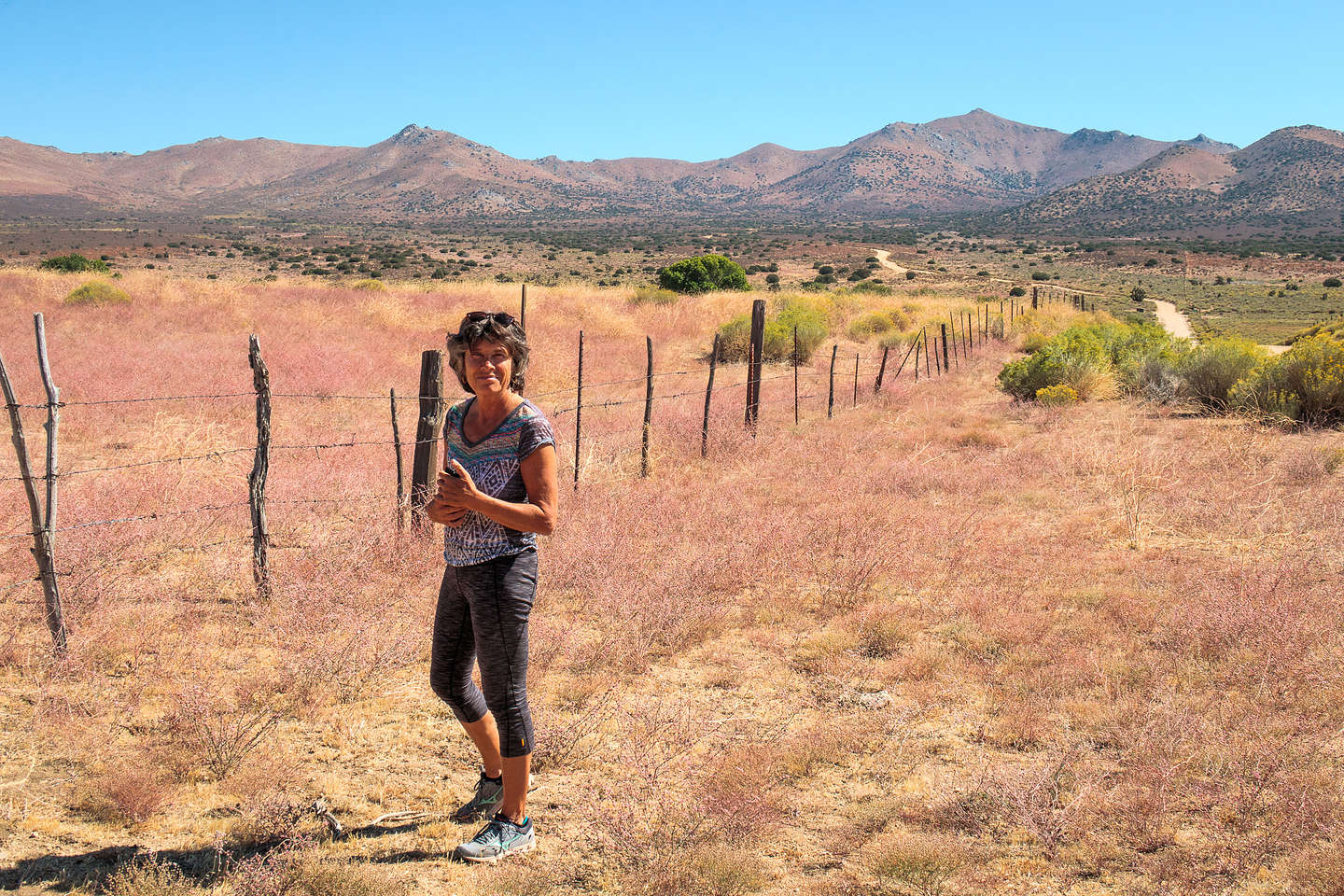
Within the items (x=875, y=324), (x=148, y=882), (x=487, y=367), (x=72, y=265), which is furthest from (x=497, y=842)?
(x=72, y=265)

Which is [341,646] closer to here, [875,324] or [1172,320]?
[875,324]

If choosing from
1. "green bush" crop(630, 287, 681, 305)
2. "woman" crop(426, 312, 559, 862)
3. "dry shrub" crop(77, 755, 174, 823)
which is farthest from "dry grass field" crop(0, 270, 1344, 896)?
"green bush" crop(630, 287, 681, 305)

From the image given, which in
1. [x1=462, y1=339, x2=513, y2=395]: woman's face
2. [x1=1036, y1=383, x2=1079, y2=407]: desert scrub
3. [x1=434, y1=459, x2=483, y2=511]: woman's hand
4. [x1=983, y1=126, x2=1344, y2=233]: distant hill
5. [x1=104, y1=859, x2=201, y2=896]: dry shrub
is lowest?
[x1=104, y1=859, x2=201, y2=896]: dry shrub

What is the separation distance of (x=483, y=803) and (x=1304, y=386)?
45.4 ft

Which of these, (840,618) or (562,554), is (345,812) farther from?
(840,618)

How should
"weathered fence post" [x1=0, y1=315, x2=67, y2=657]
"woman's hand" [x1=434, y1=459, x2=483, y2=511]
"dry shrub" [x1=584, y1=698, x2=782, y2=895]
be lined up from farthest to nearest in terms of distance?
1. "weathered fence post" [x1=0, y1=315, x2=67, y2=657]
2. "dry shrub" [x1=584, y1=698, x2=782, y2=895]
3. "woman's hand" [x1=434, y1=459, x2=483, y2=511]

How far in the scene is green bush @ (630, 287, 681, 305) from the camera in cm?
2856

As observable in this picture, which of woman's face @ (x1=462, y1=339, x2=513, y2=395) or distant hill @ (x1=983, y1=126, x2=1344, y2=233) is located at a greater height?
distant hill @ (x1=983, y1=126, x2=1344, y2=233)

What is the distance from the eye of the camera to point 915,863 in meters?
3.45

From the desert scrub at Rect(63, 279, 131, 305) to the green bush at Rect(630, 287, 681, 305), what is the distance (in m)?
14.4

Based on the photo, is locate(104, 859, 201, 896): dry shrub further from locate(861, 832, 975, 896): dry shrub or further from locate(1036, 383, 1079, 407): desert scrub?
locate(1036, 383, 1079, 407): desert scrub

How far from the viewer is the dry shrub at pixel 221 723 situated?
4094mm

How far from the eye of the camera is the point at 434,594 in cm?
603

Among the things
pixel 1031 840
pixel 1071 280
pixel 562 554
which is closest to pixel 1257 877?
pixel 1031 840
